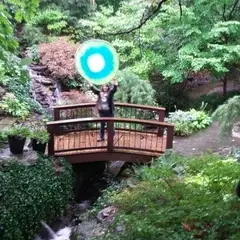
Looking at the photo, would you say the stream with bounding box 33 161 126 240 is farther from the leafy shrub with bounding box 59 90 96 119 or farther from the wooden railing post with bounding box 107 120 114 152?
the leafy shrub with bounding box 59 90 96 119

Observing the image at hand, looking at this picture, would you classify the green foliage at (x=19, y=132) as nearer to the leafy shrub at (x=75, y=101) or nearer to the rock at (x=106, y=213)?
the rock at (x=106, y=213)

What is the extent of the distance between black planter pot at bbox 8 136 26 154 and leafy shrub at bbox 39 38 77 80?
5.41 m

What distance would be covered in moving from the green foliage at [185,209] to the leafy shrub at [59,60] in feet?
23.7

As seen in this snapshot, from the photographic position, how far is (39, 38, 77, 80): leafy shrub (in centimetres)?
1274

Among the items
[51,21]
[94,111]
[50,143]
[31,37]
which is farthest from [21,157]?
[51,21]

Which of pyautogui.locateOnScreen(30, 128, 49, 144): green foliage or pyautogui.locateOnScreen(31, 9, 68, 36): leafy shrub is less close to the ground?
pyautogui.locateOnScreen(31, 9, 68, 36): leafy shrub

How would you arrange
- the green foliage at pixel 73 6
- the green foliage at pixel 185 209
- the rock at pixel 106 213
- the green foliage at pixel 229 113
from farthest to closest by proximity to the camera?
the green foliage at pixel 73 6 < the green foliage at pixel 229 113 < the rock at pixel 106 213 < the green foliage at pixel 185 209

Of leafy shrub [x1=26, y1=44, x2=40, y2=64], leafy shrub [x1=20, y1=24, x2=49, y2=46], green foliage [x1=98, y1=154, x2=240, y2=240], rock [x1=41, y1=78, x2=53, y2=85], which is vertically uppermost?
leafy shrub [x1=20, y1=24, x2=49, y2=46]

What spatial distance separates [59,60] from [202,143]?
521 cm

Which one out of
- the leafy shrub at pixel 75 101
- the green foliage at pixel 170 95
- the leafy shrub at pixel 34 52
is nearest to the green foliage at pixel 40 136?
the leafy shrub at pixel 75 101

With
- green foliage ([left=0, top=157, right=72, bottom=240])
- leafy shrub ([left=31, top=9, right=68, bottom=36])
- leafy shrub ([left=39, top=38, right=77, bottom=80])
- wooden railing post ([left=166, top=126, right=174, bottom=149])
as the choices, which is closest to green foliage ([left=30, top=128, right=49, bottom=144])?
green foliage ([left=0, top=157, right=72, bottom=240])

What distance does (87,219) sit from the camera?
691 centimetres

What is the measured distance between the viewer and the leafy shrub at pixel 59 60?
1274 centimetres

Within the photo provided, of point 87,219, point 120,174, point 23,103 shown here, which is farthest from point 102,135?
point 23,103
